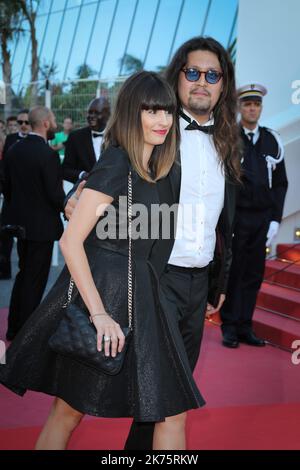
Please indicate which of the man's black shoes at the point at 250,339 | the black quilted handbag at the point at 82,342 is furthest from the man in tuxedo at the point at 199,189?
the man's black shoes at the point at 250,339

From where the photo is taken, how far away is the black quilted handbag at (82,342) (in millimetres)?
2209

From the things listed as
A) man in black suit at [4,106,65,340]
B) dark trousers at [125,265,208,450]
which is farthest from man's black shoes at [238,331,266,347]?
dark trousers at [125,265,208,450]

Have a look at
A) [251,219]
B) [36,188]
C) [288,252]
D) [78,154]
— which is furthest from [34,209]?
[288,252]

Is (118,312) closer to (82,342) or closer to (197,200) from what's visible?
(82,342)

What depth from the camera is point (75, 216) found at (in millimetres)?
2279

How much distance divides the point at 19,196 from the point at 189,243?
3060mm

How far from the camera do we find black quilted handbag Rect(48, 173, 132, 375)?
2.21m

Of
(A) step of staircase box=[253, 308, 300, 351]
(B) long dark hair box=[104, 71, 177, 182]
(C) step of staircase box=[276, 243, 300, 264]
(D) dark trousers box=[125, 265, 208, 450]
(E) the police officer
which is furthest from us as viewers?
(C) step of staircase box=[276, 243, 300, 264]

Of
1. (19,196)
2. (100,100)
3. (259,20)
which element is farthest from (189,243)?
(259,20)

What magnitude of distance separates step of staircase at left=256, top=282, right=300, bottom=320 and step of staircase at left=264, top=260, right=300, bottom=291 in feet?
0.23

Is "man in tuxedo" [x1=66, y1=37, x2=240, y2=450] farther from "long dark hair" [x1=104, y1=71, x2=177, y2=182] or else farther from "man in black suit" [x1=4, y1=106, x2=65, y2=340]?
"man in black suit" [x1=4, y1=106, x2=65, y2=340]

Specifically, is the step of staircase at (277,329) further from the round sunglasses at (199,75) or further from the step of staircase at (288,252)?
the round sunglasses at (199,75)

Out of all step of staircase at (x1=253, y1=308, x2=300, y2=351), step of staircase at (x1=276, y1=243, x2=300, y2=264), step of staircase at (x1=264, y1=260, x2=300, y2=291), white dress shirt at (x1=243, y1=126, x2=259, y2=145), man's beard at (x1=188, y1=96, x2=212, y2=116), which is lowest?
step of staircase at (x1=253, y1=308, x2=300, y2=351)

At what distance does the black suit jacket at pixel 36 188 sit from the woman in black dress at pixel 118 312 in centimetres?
301
